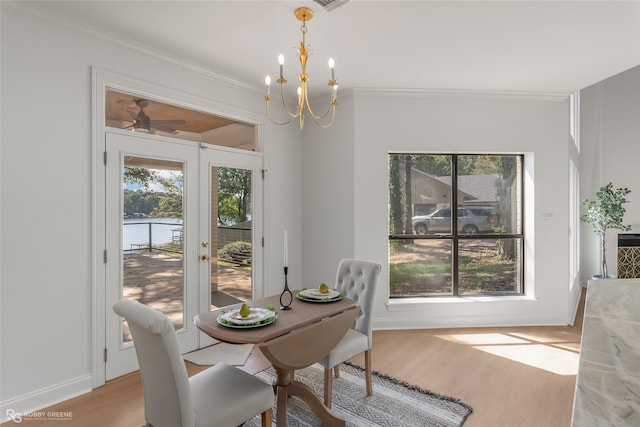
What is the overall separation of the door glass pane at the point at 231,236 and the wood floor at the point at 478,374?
0.68 m

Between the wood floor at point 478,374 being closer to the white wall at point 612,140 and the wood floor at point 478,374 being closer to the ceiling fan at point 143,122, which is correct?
the ceiling fan at point 143,122

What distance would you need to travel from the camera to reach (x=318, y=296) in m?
2.28

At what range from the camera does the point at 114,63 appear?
258cm

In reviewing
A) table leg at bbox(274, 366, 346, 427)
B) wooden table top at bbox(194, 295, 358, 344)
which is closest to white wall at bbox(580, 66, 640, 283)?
wooden table top at bbox(194, 295, 358, 344)

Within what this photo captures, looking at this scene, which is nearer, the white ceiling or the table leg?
the table leg

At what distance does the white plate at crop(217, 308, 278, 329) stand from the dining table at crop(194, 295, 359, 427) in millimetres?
11

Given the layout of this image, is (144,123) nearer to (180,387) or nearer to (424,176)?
(180,387)

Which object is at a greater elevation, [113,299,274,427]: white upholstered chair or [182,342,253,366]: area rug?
[113,299,274,427]: white upholstered chair

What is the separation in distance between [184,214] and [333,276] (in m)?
1.74

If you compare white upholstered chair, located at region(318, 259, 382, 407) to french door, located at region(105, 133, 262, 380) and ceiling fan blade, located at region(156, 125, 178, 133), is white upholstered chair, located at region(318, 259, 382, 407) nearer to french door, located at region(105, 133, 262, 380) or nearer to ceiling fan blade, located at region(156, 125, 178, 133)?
french door, located at region(105, 133, 262, 380)

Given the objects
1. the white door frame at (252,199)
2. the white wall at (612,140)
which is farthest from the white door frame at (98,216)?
the white wall at (612,140)

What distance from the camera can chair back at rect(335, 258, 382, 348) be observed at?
2.46 meters

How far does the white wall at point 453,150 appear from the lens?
12.2ft

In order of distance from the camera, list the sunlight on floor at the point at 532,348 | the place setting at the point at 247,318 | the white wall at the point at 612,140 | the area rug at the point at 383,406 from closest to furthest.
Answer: the place setting at the point at 247,318 < the area rug at the point at 383,406 < the sunlight on floor at the point at 532,348 < the white wall at the point at 612,140
